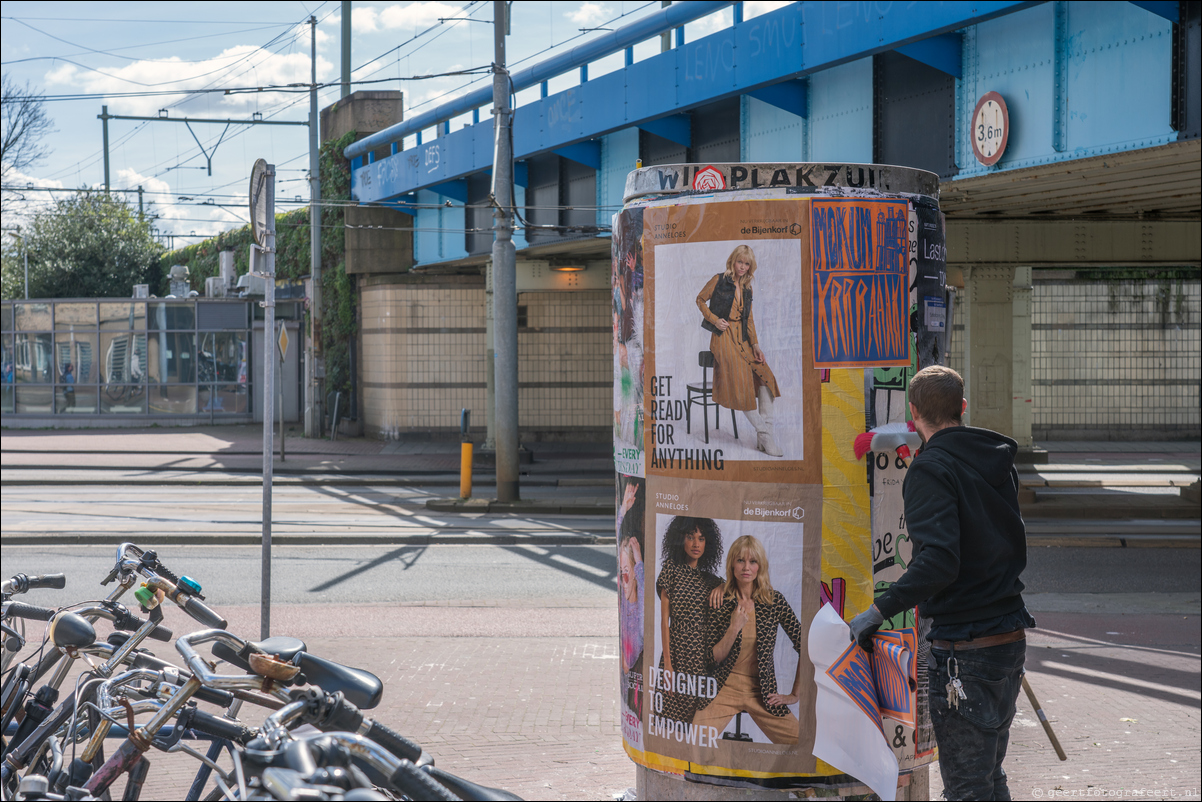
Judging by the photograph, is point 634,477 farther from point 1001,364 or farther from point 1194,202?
point 1001,364

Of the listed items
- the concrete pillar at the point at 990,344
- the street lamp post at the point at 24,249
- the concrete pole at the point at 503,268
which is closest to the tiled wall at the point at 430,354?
the concrete pole at the point at 503,268

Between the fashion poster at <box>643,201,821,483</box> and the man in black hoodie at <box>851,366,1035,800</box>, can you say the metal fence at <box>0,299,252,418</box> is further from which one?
the man in black hoodie at <box>851,366,1035,800</box>

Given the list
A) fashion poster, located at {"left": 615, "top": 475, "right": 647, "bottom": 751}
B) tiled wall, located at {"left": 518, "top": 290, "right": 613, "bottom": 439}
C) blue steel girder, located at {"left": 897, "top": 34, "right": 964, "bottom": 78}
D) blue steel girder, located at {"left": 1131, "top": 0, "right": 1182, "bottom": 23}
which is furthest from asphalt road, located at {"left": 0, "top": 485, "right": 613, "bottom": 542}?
fashion poster, located at {"left": 615, "top": 475, "right": 647, "bottom": 751}

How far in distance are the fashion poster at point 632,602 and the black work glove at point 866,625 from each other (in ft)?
2.95

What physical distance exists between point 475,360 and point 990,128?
681 inches

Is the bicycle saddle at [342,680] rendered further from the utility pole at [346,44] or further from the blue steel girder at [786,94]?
the utility pole at [346,44]

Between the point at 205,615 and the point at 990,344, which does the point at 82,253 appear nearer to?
the point at 990,344

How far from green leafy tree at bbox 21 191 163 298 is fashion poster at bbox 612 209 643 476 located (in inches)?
1655

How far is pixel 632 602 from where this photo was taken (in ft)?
14.0

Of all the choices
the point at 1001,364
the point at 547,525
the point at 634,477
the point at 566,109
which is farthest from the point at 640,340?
the point at 1001,364

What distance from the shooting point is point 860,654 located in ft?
12.1

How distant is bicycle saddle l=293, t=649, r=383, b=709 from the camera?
2.34 m

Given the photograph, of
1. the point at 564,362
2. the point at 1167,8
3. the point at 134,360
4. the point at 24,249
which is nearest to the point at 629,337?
the point at 1167,8

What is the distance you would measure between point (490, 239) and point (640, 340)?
17.2 metres
